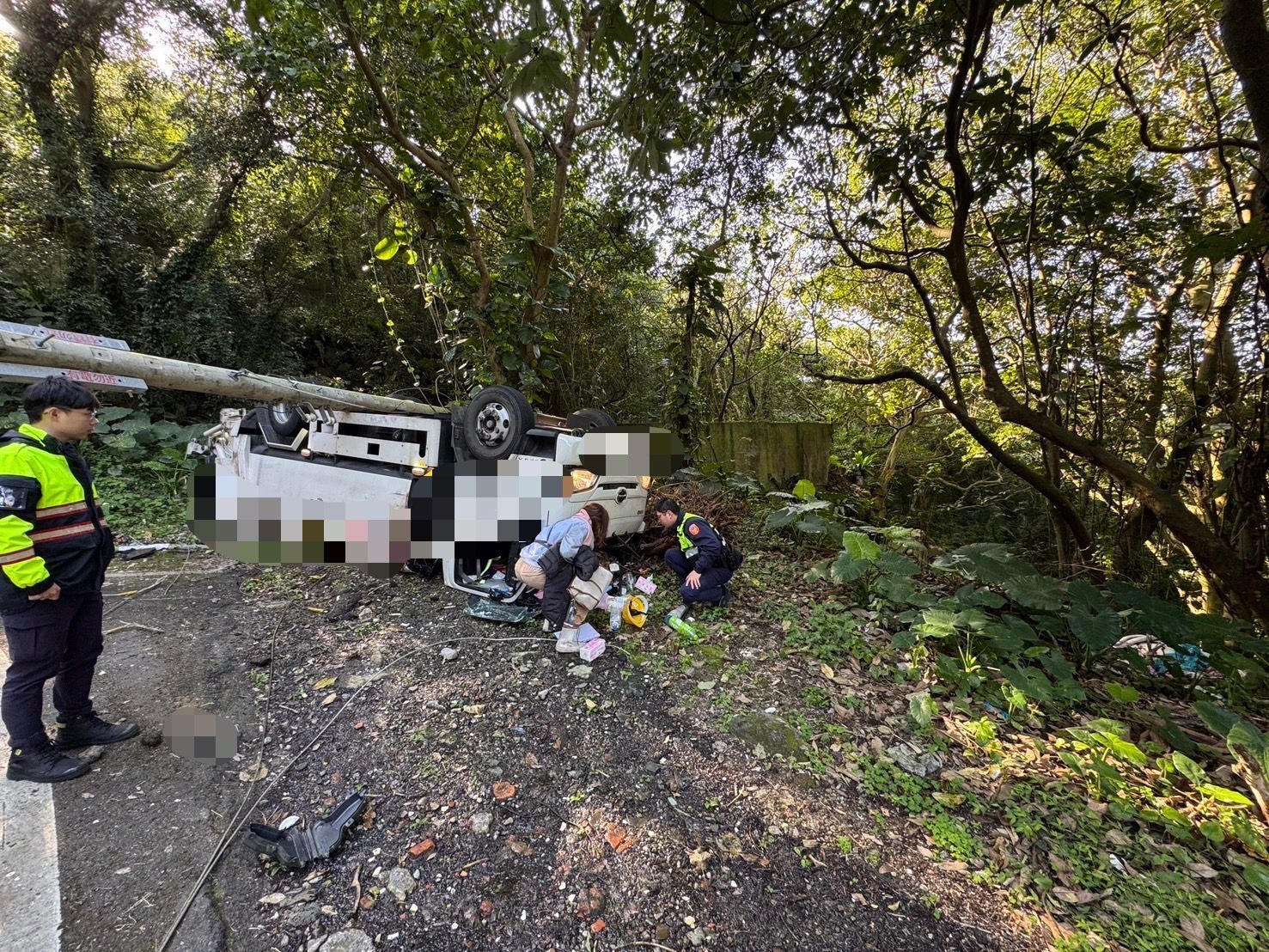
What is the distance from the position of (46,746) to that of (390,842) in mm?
1664

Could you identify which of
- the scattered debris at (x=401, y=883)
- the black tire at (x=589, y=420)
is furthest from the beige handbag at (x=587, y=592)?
the black tire at (x=589, y=420)

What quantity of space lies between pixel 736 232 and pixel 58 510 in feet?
23.5

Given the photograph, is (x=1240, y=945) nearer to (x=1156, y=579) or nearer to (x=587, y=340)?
(x=1156, y=579)

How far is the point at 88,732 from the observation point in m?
2.30

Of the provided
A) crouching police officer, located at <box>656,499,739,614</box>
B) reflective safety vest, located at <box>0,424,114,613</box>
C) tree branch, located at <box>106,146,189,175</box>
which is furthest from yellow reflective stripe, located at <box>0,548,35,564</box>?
tree branch, located at <box>106,146,189,175</box>

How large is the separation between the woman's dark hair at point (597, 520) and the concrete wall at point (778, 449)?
3216mm

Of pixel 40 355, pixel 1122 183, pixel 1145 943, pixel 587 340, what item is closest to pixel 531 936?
pixel 1145 943

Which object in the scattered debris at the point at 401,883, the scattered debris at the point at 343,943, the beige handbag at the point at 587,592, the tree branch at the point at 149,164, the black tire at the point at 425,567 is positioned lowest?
the scattered debris at the point at 343,943

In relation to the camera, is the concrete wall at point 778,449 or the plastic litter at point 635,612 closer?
the plastic litter at point 635,612

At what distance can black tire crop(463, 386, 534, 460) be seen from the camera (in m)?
3.69

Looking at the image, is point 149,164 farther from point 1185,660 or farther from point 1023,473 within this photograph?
point 1185,660

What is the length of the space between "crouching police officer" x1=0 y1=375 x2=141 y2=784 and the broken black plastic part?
1071 millimetres

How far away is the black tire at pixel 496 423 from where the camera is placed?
12.1 ft

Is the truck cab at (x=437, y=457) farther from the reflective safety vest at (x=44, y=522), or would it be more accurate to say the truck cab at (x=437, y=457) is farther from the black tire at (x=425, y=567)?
the reflective safety vest at (x=44, y=522)
